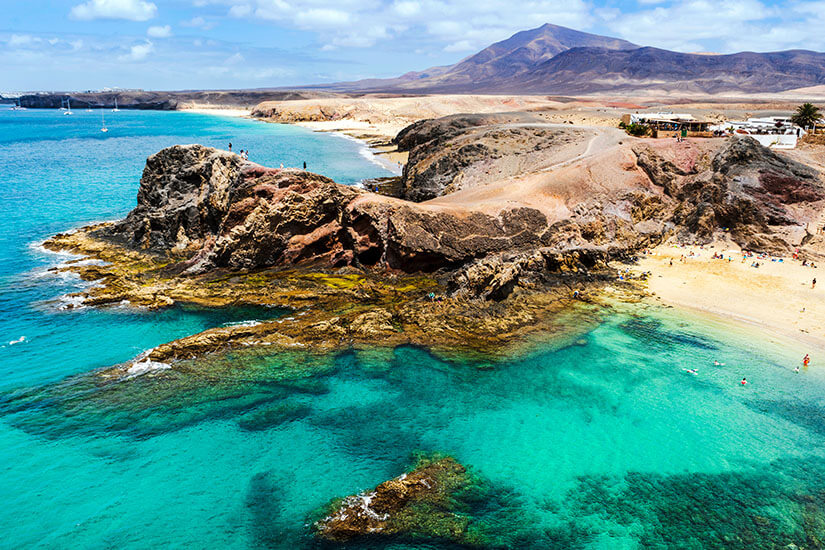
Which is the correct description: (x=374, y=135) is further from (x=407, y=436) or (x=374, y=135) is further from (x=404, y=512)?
(x=404, y=512)

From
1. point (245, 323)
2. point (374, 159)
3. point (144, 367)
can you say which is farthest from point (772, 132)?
point (144, 367)

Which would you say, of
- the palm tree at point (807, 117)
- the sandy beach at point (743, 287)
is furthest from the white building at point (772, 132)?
the sandy beach at point (743, 287)

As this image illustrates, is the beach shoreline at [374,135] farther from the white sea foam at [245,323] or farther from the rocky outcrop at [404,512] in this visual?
the rocky outcrop at [404,512]

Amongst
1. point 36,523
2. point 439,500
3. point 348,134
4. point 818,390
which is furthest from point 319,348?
point 348,134

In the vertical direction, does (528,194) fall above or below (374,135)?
below

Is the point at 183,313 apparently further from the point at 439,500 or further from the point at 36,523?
the point at 439,500

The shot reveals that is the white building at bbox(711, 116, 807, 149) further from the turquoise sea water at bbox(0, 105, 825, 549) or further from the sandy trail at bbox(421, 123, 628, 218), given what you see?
the turquoise sea water at bbox(0, 105, 825, 549)

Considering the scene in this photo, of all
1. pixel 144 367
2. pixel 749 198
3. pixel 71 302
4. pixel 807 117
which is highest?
pixel 807 117
